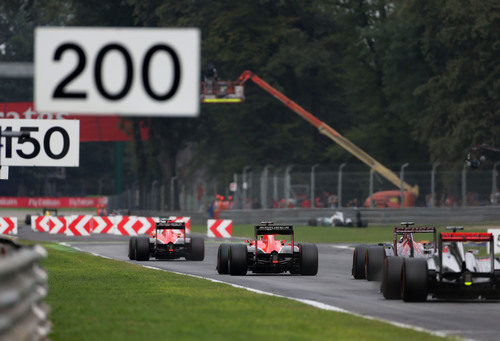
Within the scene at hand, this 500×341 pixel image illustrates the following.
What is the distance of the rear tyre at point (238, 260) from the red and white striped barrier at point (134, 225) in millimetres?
22885

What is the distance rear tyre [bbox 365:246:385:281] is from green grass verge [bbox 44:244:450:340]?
324 centimetres

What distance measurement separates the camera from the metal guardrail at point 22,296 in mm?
9445

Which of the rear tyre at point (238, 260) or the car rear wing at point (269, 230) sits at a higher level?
the car rear wing at point (269, 230)

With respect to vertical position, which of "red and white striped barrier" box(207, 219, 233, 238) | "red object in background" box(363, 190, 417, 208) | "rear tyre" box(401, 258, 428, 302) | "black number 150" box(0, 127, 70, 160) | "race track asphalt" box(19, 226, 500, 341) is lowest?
"race track asphalt" box(19, 226, 500, 341)

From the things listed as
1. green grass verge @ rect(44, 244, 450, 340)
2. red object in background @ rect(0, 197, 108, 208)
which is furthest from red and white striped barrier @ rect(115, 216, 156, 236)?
red object in background @ rect(0, 197, 108, 208)

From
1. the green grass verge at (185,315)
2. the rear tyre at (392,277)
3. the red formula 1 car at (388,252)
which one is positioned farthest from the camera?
the red formula 1 car at (388,252)

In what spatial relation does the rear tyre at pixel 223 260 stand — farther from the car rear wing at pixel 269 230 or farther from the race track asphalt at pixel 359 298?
the car rear wing at pixel 269 230

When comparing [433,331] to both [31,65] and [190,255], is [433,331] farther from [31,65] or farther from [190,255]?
[190,255]

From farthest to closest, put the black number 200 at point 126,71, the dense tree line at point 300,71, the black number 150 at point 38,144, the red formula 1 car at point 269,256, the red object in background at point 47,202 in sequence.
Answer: the red object in background at point 47,202
the dense tree line at point 300,71
the red formula 1 car at point 269,256
the black number 150 at point 38,144
the black number 200 at point 126,71

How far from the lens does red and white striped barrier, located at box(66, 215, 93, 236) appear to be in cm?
5200

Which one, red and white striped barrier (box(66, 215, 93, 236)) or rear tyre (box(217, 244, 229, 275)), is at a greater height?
red and white striped barrier (box(66, 215, 93, 236))

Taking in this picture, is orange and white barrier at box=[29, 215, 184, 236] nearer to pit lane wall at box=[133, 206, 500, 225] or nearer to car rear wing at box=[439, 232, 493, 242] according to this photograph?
pit lane wall at box=[133, 206, 500, 225]

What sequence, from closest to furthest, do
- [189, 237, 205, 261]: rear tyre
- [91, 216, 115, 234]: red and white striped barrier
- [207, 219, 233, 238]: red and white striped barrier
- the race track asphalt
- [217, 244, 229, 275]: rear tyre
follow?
1. the race track asphalt
2. [217, 244, 229, 275]: rear tyre
3. [189, 237, 205, 261]: rear tyre
4. [207, 219, 233, 238]: red and white striped barrier
5. [91, 216, 115, 234]: red and white striped barrier

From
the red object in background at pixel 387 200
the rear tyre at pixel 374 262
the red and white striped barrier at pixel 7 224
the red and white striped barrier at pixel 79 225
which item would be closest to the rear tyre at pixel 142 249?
the rear tyre at pixel 374 262
